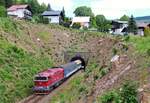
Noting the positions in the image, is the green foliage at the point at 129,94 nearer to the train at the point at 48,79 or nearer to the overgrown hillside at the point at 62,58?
the overgrown hillside at the point at 62,58

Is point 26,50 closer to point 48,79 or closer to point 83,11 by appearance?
point 48,79

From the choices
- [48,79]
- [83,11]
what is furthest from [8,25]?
[83,11]

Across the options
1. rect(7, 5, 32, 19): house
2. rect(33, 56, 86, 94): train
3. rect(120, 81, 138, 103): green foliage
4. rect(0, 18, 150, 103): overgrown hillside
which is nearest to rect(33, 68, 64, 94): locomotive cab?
rect(33, 56, 86, 94): train

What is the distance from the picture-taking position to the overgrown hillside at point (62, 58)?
1105 inches

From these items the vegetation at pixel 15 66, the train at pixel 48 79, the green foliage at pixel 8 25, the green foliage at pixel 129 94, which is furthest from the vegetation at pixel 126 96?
the green foliage at pixel 8 25

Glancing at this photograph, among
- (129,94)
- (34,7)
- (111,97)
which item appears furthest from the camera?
(34,7)

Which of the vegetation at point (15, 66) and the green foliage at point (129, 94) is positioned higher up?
the green foliage at point (129, 94)

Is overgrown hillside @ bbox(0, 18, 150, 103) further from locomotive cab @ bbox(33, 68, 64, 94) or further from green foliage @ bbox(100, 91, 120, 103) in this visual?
green foliage @ bbox(100, 91, 120, 103)

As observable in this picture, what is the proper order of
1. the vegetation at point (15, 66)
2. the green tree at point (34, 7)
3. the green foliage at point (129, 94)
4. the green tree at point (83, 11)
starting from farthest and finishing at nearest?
the green tree at point (83, 11)
the green tree at point (34, 7)
the vegetation at point (15, 66)
the green foliage at point (129, 94)

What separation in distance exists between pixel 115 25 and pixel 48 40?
5485cm

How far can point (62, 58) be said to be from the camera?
67938 mm

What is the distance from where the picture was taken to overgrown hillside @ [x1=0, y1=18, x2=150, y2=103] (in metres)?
28.1

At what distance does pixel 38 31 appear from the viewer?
74.1 metres

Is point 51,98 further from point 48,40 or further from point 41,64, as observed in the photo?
point 48,40
